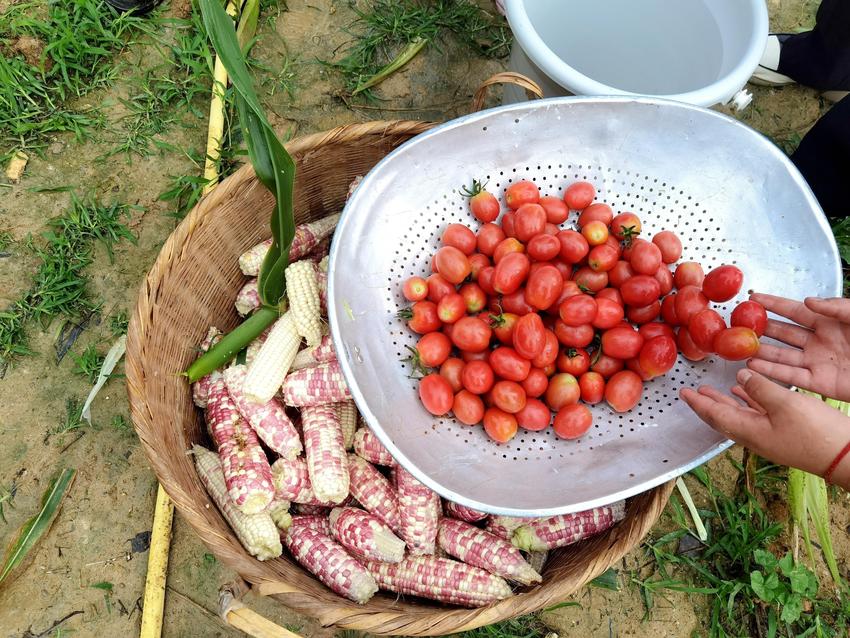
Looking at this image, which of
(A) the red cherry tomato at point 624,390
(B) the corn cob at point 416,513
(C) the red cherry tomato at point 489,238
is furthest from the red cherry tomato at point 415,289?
(A) the red cherry tomato at point 624,390

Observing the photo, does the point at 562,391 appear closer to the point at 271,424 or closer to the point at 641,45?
the point at 271,424

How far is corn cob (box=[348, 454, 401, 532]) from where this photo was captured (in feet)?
7.18

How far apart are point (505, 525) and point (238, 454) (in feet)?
3.17

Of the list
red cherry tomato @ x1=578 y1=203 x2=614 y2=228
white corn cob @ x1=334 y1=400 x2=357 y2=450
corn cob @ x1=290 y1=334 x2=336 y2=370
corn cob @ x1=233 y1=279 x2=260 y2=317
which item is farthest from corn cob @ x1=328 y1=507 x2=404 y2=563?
red cherry tomato @ x1=578 y1=203 x2=614 y2=228

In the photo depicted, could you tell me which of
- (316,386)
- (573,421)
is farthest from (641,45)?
(316,386)

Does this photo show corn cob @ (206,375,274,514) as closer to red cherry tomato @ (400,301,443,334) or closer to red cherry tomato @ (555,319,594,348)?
red cherry tomato @ (400,301,443,334)

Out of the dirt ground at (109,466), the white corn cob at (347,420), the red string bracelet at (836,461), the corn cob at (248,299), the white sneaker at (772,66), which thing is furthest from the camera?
the white sneaker at (772,66)

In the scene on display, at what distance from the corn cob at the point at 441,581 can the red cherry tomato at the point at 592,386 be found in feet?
2.26

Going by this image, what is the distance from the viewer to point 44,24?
10.0 ft

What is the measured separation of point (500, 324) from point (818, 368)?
0.95 metres

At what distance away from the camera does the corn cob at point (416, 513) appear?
2.11 meters

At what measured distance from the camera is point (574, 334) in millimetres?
2045

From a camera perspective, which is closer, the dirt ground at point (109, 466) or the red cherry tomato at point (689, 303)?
the red cherry tomato at point (689, 303)

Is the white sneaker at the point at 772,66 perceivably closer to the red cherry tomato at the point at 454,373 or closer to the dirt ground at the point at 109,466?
the dirt ground at the point at 109,466
